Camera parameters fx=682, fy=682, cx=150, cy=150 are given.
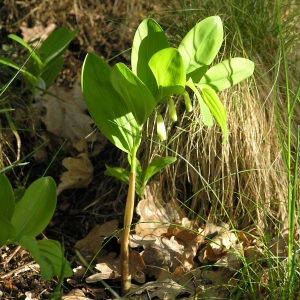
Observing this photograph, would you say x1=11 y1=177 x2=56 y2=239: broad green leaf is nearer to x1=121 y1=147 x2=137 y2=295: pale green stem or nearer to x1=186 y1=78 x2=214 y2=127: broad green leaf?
x1=121 y1=147 x2=137 y2=295: pale green stem

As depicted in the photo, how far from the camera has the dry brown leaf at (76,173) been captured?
2.32m

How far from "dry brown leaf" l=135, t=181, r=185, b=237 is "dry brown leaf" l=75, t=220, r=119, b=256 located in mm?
107

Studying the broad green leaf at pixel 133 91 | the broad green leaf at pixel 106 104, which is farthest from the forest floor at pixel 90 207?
the broad green leaf at pixel 133 91

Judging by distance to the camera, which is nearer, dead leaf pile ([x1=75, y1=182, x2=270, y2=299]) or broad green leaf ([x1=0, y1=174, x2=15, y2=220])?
broad green leaf ([x1=0, y1=174, x2=15, y2=220])

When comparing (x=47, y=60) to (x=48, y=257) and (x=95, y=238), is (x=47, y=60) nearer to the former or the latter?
(x=95, y=238)

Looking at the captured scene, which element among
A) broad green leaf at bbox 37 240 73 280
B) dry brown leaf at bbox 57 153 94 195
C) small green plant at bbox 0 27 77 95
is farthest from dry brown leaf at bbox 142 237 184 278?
small green plant at bbox 0 27 77 95

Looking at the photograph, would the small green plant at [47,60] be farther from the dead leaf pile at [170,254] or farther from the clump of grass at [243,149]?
the dead leaf pile at [170,254]

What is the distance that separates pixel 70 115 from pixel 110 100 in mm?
794

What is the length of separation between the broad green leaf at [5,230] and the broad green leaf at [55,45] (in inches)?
28.9

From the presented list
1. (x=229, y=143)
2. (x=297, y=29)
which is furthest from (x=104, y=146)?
(x=297, y=29)

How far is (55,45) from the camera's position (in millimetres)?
2309

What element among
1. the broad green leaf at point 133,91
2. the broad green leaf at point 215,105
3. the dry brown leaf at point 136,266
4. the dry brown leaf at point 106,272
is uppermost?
the broad green leaf at point 133,91

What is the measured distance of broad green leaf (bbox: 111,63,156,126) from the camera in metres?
1.64

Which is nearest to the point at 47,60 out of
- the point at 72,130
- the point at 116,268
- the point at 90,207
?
the point at 72,130
